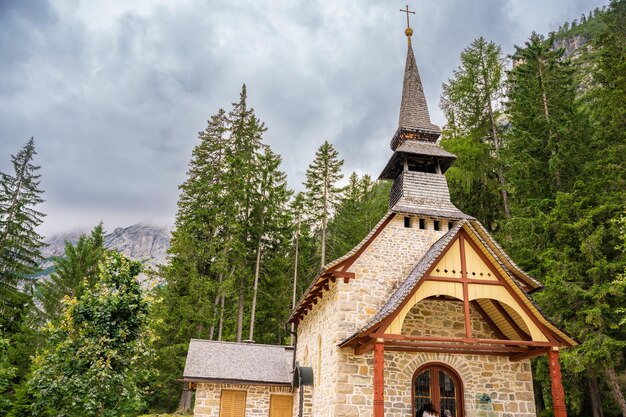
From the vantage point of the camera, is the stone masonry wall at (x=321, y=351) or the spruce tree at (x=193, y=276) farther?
the spruce tree at (x=193, y=276)

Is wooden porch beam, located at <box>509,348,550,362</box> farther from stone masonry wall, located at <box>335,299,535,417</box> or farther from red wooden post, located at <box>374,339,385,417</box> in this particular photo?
red wooden post, located at <box>374,339,385,417</box>

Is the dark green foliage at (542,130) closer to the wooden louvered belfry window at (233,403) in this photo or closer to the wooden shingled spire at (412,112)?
the wooden shingled spire at (412,112)

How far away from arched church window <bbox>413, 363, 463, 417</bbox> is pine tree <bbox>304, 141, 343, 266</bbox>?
57.6 feet

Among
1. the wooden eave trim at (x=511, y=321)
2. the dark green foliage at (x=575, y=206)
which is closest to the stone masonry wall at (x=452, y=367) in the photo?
the wooden eave trim at (x=511, y=321)

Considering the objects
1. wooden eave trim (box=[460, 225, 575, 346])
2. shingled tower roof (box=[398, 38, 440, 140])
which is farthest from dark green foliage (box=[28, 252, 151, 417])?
shingled tower roof (box=[398, 38, 440, 140])

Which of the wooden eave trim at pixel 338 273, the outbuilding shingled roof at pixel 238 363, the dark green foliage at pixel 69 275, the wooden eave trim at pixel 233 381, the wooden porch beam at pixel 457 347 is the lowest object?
the wooden eave trim at pixel 233 381

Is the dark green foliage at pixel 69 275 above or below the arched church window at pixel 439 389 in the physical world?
above

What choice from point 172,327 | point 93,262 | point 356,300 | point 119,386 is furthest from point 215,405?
point 93,262

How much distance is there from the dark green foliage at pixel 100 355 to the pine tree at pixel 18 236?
51.2 feet

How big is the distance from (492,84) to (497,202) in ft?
23.4

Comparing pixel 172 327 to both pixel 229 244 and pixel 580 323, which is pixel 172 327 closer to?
pixel 229 244

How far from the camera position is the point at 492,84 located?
1050 inches

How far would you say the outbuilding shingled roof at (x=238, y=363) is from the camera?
16.3 m

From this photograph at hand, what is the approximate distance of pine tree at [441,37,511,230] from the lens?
2469 centimetres
